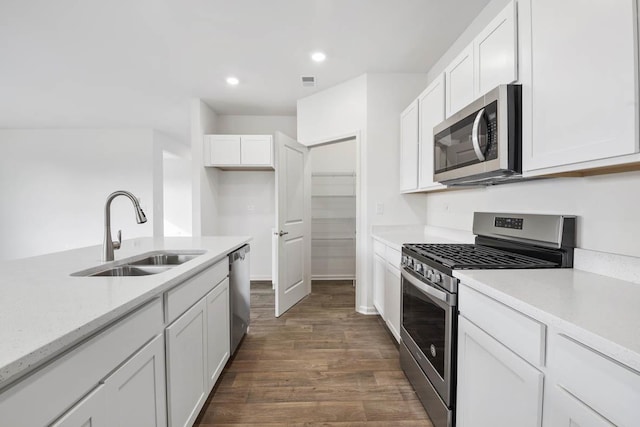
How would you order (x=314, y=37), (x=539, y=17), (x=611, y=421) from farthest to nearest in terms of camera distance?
(x=314, y=37) < (x=539, y=17) < (x=611, y=421)

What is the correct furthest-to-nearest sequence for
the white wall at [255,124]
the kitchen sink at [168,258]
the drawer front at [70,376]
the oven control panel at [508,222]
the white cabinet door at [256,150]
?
the white wall at [255,124] → the white cabinet door at [256,150] → the kitchen sink at [168,258] → the oven control panel at [508,222] → the drawer front at [70,376]

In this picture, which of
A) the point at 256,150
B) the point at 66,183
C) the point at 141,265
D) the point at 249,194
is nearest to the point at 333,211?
the point at 249,194

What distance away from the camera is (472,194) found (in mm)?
2254

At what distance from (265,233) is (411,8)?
350cm

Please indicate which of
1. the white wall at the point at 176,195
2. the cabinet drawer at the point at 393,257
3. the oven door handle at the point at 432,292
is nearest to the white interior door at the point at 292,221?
the cabinet drawer at the point at 393,257

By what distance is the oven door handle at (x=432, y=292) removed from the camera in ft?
4.36

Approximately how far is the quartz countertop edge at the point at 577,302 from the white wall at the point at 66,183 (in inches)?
230

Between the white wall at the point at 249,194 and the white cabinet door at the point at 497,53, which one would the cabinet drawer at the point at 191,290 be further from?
the white wall at the point at 249,194

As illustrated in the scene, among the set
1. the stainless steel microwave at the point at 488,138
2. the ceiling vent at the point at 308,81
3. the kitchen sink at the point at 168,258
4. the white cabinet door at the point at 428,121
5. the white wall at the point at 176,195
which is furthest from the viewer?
the white wall at the point at 176,195

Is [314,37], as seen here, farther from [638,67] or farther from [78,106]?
[78,106]

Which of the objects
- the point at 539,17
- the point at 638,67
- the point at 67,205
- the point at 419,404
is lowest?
the point at 419,404

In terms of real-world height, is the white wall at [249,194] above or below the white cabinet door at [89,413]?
above

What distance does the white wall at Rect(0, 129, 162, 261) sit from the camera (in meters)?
5.31

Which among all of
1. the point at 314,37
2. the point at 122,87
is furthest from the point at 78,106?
the point at 314,37
